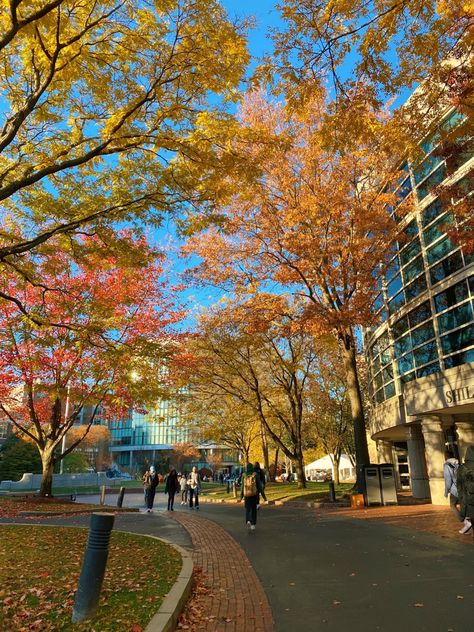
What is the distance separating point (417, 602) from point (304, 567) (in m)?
2.33

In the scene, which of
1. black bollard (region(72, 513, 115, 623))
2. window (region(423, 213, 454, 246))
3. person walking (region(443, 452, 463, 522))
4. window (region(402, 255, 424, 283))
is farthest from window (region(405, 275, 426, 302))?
black bollard (region(72, 513, 115, 623))

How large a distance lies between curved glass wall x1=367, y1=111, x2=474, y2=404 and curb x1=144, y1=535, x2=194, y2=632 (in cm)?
1281

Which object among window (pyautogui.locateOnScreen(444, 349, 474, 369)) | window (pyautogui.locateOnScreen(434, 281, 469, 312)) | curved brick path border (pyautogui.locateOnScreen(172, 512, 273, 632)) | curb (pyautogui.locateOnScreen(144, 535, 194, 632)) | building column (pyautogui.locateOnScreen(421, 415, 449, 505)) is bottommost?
curved brick path border (pyautogui.locateOnScreen(172, 512, 273, 632))

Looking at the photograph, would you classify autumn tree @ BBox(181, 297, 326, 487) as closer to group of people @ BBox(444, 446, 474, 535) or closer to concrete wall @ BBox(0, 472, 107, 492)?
group of people @ BBox(444, 446, 474, 535)

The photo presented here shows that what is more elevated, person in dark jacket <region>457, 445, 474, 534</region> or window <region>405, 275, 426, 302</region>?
window <region>405, 275, 426, 302</region>

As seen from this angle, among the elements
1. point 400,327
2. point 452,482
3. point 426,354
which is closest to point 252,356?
point 400,327

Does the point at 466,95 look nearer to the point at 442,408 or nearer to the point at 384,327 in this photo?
the point at 442,408

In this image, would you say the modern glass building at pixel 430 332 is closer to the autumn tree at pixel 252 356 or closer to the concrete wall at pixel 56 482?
the autumn tree at pixel 252 356

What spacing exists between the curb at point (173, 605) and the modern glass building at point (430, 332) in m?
11.7

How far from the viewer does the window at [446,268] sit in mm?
16344

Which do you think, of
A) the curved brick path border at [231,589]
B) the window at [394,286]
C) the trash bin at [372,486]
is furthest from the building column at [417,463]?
the curved brick path border at [231,589]

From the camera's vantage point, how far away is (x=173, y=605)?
484cm

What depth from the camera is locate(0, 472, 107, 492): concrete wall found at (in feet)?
115

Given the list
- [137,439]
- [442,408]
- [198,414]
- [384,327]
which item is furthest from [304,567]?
[137,439]
